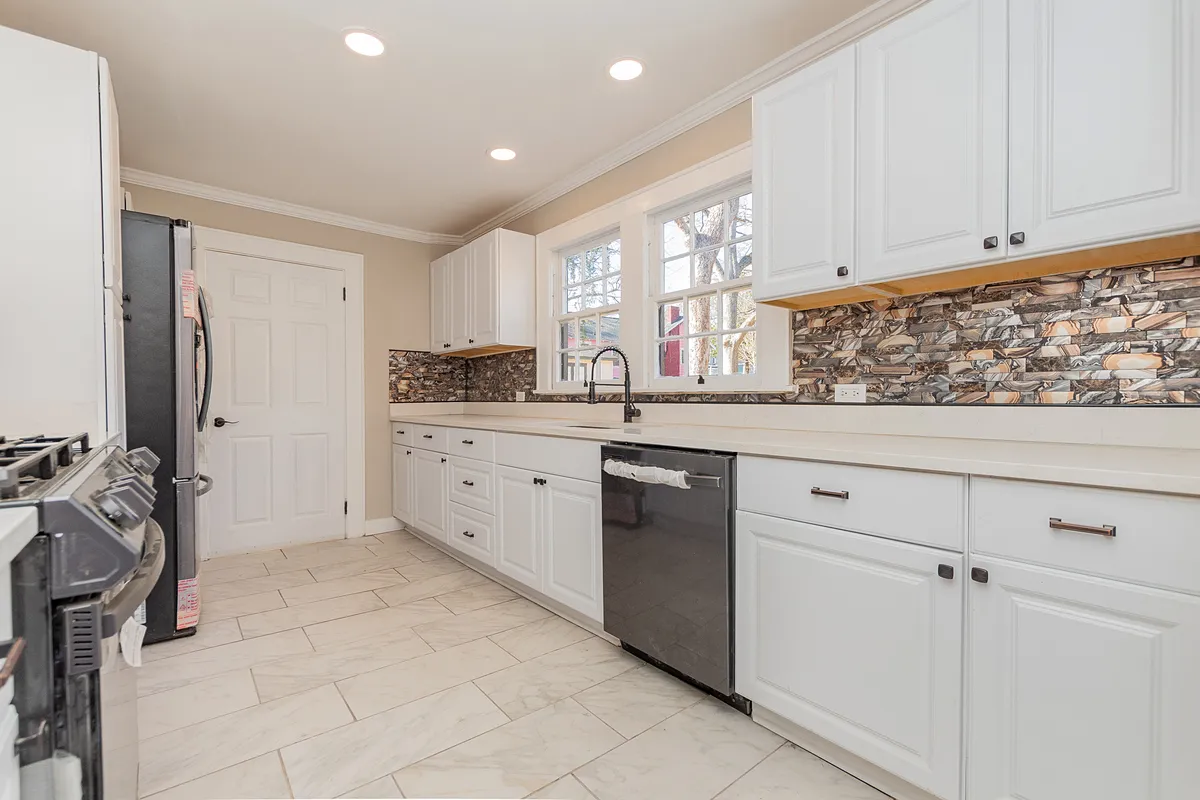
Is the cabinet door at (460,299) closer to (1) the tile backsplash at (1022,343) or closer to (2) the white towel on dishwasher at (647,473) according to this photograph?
(2) the white towel on dishwasher at (647,473)

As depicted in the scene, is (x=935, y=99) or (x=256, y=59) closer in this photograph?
(x=935, y=99)

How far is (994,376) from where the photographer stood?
179 cm

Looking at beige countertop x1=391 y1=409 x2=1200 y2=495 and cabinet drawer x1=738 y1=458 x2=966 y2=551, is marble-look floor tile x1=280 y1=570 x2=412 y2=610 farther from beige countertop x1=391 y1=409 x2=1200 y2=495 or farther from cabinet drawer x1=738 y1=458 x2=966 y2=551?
cabinet drawer x1=738 y1=458 x2=966 y2=551

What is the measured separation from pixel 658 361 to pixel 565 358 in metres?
0.94

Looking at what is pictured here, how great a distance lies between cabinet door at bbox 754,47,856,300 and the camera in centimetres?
184

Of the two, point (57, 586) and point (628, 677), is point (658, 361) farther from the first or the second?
point (57, 586)

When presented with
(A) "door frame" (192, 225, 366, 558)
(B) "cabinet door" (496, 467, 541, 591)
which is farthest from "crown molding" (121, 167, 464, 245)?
(B) "cabinet door" (496, 467, 541, 591)

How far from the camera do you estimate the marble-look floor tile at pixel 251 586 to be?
3.04m

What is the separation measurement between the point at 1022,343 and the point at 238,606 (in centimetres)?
356

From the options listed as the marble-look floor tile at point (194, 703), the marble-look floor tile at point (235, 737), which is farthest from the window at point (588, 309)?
the marble-look floor tile at point (194, 703)

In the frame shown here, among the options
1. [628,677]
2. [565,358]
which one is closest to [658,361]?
[565,358]

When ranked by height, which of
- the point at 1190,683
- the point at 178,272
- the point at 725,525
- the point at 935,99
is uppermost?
the point at 935,99

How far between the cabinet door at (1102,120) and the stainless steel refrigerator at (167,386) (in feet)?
10.3

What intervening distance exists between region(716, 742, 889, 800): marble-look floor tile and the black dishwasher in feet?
0.82
